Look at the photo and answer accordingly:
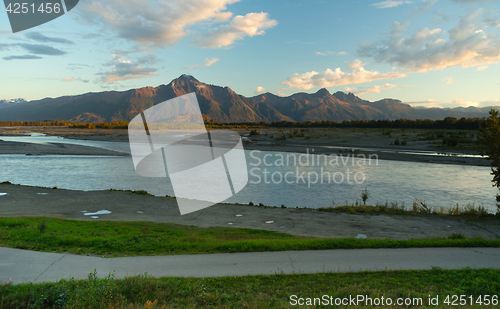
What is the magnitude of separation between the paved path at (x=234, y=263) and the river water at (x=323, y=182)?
31.4ft

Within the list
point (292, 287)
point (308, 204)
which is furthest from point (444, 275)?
point (308, 204)

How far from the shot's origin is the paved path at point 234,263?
6547mm

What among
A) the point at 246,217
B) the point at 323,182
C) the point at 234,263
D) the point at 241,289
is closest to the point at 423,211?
the point at 246,217

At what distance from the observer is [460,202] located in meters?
18.2

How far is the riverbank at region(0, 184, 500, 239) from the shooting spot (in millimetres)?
11859

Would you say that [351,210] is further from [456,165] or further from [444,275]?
[456,165]

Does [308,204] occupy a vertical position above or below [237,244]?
below

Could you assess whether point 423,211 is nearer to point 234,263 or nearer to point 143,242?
point 234,263

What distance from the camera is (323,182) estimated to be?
25.1 m

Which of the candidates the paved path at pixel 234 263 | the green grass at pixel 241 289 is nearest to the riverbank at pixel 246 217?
the paved path at pixel 234 263

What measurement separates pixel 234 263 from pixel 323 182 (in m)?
19.1

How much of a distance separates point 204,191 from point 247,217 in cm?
803

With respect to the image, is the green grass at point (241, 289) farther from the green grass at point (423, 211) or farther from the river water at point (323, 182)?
the river water at point (323, 182)

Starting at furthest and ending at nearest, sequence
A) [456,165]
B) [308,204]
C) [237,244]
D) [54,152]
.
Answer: [54,152], [456,165], [308,204], [237,244]
